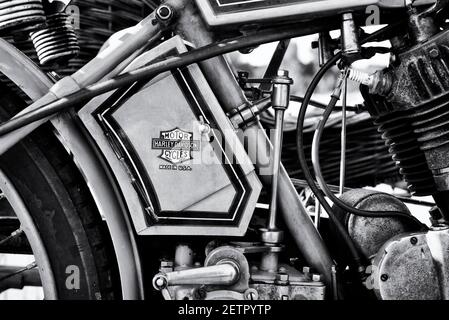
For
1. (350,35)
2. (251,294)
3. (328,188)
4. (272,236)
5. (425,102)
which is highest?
(350,35)

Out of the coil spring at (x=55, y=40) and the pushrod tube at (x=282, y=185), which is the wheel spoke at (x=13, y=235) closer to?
the coil spring at (x=55, y=40)

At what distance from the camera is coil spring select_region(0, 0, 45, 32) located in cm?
113

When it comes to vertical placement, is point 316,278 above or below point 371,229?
below

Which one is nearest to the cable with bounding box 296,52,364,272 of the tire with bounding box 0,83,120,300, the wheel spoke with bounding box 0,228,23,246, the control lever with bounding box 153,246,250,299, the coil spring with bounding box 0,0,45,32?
the control lever with bounding box 153,246,250,299

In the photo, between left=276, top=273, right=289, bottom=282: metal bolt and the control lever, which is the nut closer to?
the control lever

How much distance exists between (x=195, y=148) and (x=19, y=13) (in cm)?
49

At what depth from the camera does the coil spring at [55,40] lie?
124 cm

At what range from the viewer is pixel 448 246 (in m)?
1.17

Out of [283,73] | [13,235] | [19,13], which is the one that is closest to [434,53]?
[283,73]

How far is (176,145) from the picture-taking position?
1.17m

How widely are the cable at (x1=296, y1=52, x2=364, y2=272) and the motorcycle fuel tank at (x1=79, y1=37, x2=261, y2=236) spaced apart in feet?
0.45

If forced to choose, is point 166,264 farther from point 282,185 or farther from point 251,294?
point 282,185

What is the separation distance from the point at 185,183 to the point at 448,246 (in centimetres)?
63

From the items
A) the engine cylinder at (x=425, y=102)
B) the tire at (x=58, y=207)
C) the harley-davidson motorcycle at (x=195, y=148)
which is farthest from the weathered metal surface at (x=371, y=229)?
the tire at (x=58, y=207)
